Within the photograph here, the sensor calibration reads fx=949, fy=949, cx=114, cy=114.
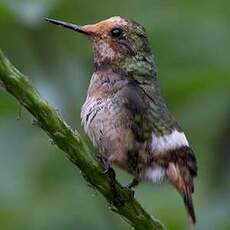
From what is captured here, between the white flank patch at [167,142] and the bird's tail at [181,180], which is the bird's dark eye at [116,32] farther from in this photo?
the bird's tail at [181,180]

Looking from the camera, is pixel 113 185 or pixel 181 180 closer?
pixel 113 185

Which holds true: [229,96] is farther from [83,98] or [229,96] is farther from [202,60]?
[83,98]

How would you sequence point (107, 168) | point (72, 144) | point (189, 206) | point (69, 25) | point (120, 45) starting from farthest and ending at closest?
1. point (120, 45)
2. point (69, 25)
3. point (189, 206)
4. point (107, 168)
5. point (72, 144)

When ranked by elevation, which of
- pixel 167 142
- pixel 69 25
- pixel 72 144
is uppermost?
pixel 69 25

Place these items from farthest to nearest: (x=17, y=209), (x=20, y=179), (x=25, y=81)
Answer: (x=20, y=179) < (x=17, y=209) < (x=25, y=81)

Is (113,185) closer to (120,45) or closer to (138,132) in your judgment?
(138,132)

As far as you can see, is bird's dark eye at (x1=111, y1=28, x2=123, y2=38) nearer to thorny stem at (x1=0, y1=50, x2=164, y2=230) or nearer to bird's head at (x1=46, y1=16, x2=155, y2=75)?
bird's head at (x1=46, y1=16, x2=155, y2=75)

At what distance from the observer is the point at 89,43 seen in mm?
5434

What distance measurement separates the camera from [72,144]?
3.69 meters

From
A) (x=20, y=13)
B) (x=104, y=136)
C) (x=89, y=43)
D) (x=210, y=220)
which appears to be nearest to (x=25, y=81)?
(x=104, y=136)

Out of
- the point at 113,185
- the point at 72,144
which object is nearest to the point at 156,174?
the point at 113,185

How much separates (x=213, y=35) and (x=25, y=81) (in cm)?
224

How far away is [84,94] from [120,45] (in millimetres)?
554

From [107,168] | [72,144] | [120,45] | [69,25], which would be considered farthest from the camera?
[120,45]
